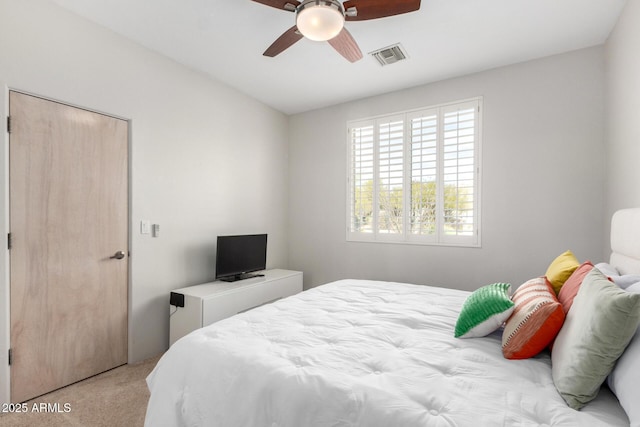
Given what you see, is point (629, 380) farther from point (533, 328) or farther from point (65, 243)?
point (65, 243)

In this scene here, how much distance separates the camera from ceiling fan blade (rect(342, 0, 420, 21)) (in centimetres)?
178

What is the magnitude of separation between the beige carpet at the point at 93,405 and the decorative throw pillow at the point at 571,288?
2343 mm

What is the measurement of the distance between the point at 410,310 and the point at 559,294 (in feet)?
2.39

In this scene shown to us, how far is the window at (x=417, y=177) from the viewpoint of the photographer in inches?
128

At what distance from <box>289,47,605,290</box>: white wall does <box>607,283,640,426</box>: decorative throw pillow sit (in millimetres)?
2212

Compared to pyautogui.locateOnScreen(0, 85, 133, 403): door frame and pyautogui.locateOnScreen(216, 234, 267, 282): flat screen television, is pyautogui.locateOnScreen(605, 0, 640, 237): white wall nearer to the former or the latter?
pyautogui.locateOnScreen(216, 234, 267, 282): flat screen television

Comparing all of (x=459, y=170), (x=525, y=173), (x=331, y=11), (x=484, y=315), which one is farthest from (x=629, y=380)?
(x=459, y=170)

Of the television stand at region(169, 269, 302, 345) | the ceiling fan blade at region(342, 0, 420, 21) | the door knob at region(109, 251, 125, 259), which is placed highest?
the ceiling fan blade at region(342, 0, 420, 21)

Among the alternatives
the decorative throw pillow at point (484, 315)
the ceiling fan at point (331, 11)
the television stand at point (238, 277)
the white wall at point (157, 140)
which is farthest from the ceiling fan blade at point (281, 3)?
the television stand at point (238, 277)

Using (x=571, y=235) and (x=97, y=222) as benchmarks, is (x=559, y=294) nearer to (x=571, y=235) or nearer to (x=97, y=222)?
(x=571, y=235)

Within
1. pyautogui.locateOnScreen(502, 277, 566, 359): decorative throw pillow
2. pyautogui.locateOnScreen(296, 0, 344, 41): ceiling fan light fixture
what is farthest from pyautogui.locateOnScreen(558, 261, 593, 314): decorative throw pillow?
pyautogui.locateOnScreen(296, 0, 344, 41): ceiling fan light fixture

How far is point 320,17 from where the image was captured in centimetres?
173

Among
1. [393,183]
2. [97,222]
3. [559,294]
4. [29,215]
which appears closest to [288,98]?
[393,183]

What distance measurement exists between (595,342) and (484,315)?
489 mm
